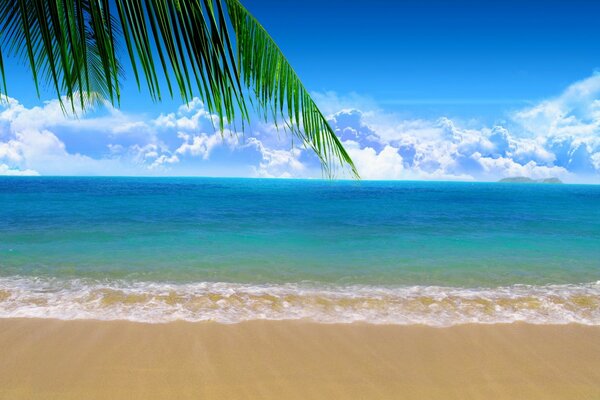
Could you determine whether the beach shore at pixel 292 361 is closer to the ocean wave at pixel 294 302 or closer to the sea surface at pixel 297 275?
the ocean wave at pixel 294 302

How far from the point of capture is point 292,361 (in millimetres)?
4465

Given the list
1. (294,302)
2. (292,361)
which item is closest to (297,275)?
(294,302)

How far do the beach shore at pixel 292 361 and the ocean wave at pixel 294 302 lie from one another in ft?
1.29

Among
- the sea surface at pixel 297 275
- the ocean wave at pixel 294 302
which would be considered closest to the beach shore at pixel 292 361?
the ocean wave at pixel 294 302

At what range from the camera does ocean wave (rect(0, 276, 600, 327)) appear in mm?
5918

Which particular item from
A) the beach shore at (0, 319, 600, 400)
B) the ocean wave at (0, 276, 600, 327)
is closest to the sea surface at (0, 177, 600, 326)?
the ocean wave at (0, 276, 600, 327)

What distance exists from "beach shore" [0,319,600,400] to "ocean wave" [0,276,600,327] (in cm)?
39

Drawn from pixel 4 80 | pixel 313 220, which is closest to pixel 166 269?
pixel 4 80

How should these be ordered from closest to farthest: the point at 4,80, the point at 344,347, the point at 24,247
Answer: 1. the point at 4,80
2. the point at 344,347
3. the point at 24,247

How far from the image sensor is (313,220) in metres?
21.8

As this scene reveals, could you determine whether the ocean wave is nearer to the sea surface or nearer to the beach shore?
the sea surface

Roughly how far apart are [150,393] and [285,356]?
149 centimetres

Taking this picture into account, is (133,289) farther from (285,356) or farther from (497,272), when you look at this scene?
(497,272)

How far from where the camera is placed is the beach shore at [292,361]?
12.8ft
